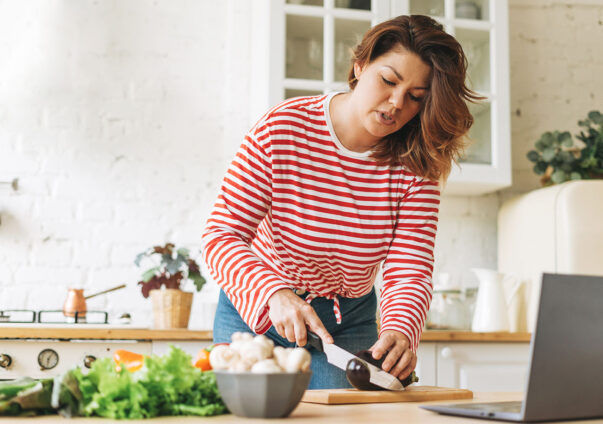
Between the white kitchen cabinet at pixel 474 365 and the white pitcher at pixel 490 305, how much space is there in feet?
0.44

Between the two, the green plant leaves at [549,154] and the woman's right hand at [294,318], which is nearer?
the woman's right hand at [294,318]

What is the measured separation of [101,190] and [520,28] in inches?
74.4

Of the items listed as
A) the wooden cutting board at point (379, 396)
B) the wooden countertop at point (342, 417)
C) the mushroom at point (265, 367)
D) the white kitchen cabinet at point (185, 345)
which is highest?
the mushroom at point (265, 367)

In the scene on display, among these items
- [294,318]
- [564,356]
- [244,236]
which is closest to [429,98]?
[244,236]

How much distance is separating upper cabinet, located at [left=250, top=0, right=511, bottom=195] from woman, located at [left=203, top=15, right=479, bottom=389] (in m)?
1.00

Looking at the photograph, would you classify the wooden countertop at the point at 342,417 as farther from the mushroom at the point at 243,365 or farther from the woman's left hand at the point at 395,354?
the woman's left hand at the point at 395,354

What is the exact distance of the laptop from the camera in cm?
74

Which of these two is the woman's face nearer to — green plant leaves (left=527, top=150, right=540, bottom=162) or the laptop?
the laptop

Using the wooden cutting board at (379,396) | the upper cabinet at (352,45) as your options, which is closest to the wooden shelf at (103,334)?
the upper cabinet at (352,45)

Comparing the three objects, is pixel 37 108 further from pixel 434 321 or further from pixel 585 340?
pixel 585 340

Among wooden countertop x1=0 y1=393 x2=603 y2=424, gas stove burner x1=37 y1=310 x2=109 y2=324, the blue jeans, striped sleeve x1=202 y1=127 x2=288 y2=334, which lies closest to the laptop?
wooden countertop x1=0 y1=393 x2=603 y2=424

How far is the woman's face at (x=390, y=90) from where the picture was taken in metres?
1.38

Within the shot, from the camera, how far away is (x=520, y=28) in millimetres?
2996

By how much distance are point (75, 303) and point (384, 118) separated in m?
1.42
